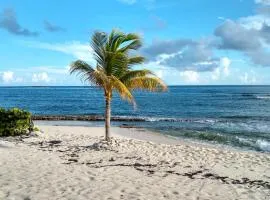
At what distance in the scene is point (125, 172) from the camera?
416 inches

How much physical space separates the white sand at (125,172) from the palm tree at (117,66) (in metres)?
2.50

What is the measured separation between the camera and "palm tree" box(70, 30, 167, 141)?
1476 cm

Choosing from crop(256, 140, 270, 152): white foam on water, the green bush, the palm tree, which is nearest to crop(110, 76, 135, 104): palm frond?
the palm tree

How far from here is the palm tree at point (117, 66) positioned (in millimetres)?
14756

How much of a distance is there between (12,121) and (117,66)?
6201 mm

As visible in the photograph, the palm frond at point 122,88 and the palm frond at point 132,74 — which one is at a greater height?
the palm frond at point 132,74

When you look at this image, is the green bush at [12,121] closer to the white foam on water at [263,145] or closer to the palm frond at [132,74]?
the palm frond at [132,74]

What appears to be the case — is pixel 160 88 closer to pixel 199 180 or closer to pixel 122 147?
pixel 122 147

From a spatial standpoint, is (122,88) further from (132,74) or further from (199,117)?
(199,117)

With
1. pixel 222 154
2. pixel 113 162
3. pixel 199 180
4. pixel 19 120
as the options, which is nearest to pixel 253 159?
pixel 222 154

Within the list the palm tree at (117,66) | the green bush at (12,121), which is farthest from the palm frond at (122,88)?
the green bush at (12,121)

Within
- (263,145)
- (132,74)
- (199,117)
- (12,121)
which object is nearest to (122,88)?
(132,74)

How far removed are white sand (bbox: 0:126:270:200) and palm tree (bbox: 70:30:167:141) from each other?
250cm

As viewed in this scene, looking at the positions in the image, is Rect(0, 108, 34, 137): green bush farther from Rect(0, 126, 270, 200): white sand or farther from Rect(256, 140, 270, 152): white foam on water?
Rect(256, 140, 270, 152): white foam on water
